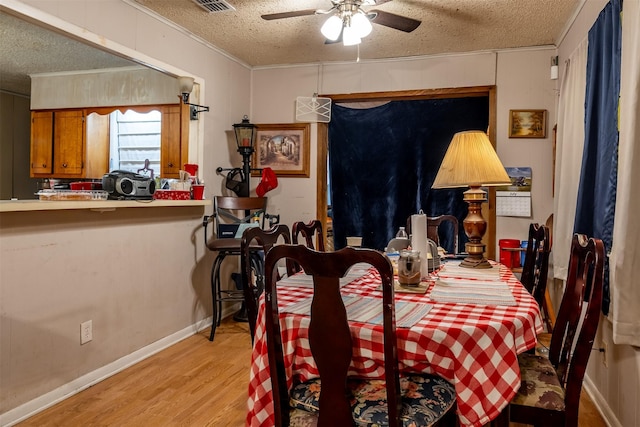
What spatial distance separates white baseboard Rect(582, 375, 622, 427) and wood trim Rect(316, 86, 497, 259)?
1371 millimetres

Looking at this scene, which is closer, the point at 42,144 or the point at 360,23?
the point at 360,23

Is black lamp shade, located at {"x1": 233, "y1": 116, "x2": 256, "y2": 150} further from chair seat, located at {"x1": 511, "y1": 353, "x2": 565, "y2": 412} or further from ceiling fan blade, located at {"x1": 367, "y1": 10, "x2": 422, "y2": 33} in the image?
chair seat, located at {"x1": 511, "y1": 353, "x2": 565, "y2": 412}

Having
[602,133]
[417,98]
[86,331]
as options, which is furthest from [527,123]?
[86,331]

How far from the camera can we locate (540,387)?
1477 millimetres

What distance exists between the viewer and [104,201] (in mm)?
2514

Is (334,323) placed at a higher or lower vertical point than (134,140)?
lower

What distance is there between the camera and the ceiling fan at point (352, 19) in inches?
94.0

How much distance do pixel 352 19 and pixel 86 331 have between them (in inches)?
90.6

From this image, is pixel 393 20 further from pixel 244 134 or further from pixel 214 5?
pixel 244 134

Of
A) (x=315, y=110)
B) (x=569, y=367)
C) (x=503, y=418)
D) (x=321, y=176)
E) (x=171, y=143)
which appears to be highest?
(x=315, y=110)

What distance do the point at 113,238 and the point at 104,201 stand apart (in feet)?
0.95

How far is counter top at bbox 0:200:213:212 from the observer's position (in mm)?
2016

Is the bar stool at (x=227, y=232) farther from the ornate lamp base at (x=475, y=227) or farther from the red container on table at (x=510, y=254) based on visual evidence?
the red container on table at (x=510, y=254)

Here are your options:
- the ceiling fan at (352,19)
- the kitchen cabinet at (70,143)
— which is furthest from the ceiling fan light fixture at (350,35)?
the kitchen cabinet at (70,143)
